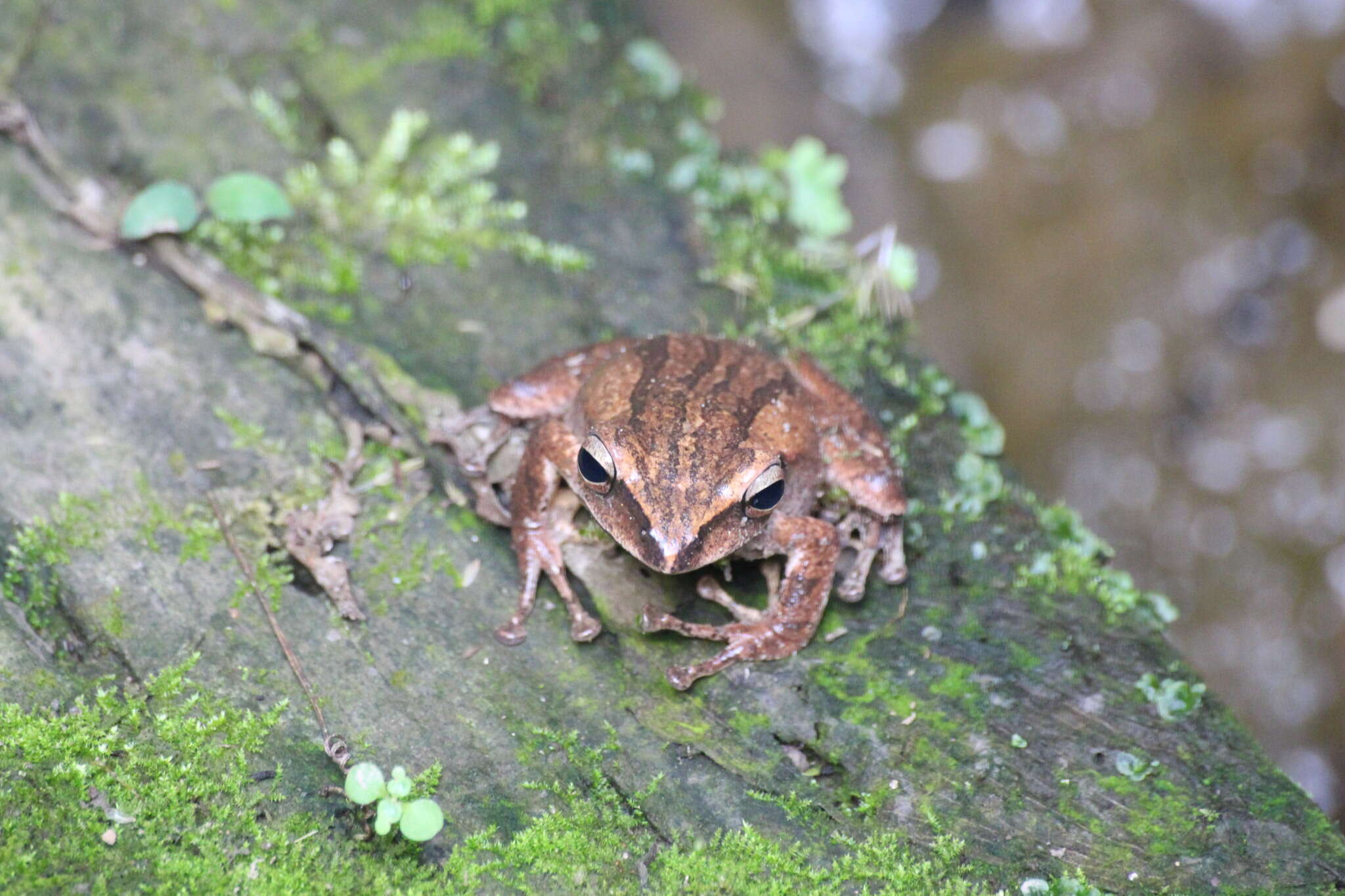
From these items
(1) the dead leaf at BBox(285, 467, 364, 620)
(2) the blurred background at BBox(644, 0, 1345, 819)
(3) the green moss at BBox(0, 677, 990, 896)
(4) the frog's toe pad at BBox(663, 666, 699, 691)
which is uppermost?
(2) the blurred background at BBox(644, 0, 1345, 819)

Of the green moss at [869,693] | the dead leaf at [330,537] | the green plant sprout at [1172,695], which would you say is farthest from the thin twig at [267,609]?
the green plant sprout at [1172,695]

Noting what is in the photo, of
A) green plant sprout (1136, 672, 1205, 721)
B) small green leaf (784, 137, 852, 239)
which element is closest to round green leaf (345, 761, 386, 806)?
green plant sprout (1136, 672, 1205, 721)

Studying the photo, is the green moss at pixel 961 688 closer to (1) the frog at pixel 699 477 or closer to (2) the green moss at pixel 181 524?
(1) the frog at pixel 699 477

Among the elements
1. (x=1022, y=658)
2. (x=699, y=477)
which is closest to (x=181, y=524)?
(x=699, y=477)

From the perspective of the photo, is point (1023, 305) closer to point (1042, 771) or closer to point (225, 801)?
point (1042, 771)

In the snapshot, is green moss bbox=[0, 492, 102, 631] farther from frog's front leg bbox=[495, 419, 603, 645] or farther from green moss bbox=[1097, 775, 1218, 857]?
green moss bbox=[1097, 775, 1218, 857]

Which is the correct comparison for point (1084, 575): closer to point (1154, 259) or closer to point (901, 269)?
point (901, 269)
